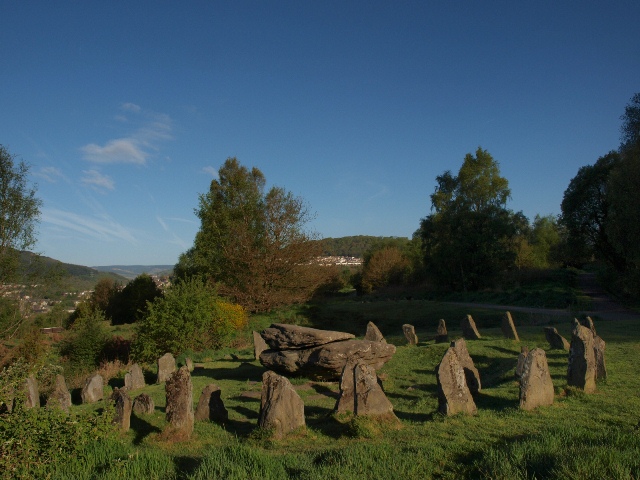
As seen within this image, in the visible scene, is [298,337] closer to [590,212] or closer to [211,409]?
[211,409]

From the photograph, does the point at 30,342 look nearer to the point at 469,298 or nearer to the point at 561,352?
the point at 561,352

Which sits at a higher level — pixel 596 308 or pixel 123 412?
pixel 596 308

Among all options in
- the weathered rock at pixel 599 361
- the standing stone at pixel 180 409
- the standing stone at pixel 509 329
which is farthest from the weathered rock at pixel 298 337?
the weathered rock at pixel 599 361

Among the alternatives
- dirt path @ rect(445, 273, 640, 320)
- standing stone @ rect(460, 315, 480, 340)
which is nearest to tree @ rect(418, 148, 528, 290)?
dirt path @ rect(445, 273, 640, 320)

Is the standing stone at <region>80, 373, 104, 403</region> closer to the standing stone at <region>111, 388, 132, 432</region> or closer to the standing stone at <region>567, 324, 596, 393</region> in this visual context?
the standing stone at <region>111, 388, 132, 432</region>

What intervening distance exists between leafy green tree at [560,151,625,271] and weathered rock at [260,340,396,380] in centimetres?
3035

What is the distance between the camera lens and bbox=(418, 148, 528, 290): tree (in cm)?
4788

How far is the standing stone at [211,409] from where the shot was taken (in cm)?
1156

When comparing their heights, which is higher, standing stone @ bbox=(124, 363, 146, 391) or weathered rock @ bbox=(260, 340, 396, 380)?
weathered rock @ bbox=(260, 340, 396, 380)

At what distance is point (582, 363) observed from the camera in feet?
37.2

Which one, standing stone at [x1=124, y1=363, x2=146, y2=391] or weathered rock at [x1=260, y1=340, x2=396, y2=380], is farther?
standing stone at [x1=124, y1=363, x2=146, y2=391]

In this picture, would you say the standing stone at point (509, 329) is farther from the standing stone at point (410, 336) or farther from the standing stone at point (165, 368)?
the standing stone at point (165, 368)

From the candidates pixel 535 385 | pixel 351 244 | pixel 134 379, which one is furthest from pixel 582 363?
pixel 351 244

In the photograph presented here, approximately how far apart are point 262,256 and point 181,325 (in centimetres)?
1526
